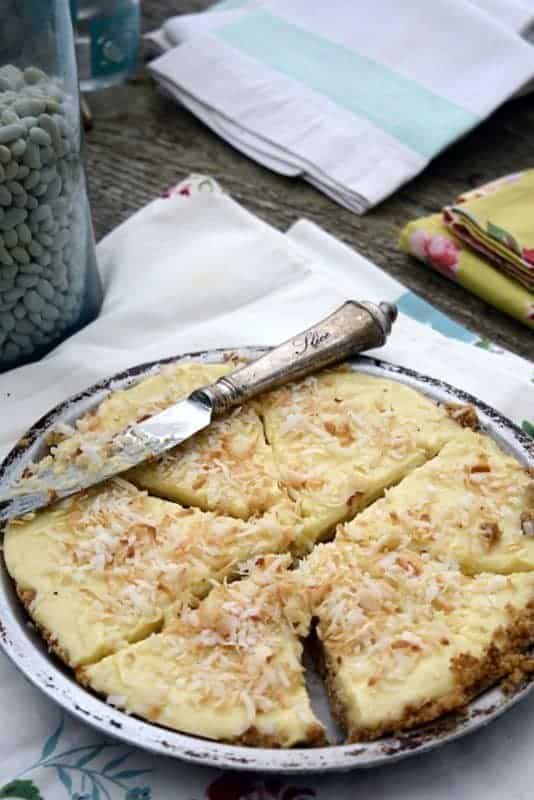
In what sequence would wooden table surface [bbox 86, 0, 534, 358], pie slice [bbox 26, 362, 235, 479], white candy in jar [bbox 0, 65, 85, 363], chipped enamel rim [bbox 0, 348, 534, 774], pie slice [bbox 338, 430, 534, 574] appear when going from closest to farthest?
chipped enamel rim [bbox 0, 348, 534, 774]
pie slice [bbox 338, 430, 534, 574]
pie slice [bbox 26, 362, 235, 479]
white candy in jar [bbox 0, 65, 85, 363]
wooden table surface [bbox 86, 0, 534, 358]

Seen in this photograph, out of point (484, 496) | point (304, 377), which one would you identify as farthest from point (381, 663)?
point (304, 377)

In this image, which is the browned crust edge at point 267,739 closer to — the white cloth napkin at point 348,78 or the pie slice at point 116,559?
the pie slice at point 116,559

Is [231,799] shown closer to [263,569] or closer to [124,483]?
[263,569]

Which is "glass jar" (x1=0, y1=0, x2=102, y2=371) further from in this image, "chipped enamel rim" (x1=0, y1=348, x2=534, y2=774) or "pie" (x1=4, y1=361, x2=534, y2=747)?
"chipped enamel rim" (x1=0, y1=348, x2=534, y2=774)

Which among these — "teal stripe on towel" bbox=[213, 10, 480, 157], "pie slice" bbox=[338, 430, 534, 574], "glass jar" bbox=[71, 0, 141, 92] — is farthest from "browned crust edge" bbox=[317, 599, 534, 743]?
"glass jar" bbox=[71, 0, 141, 92]

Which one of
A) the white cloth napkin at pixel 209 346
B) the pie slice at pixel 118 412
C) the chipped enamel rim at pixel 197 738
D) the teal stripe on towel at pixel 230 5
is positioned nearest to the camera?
the chipped enamel rim at pixel 197 738

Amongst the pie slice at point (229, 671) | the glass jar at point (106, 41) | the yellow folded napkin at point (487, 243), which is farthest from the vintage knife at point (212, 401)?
the glass jar at point (106, 41)

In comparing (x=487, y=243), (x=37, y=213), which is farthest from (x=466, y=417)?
(x=37, y=213)
